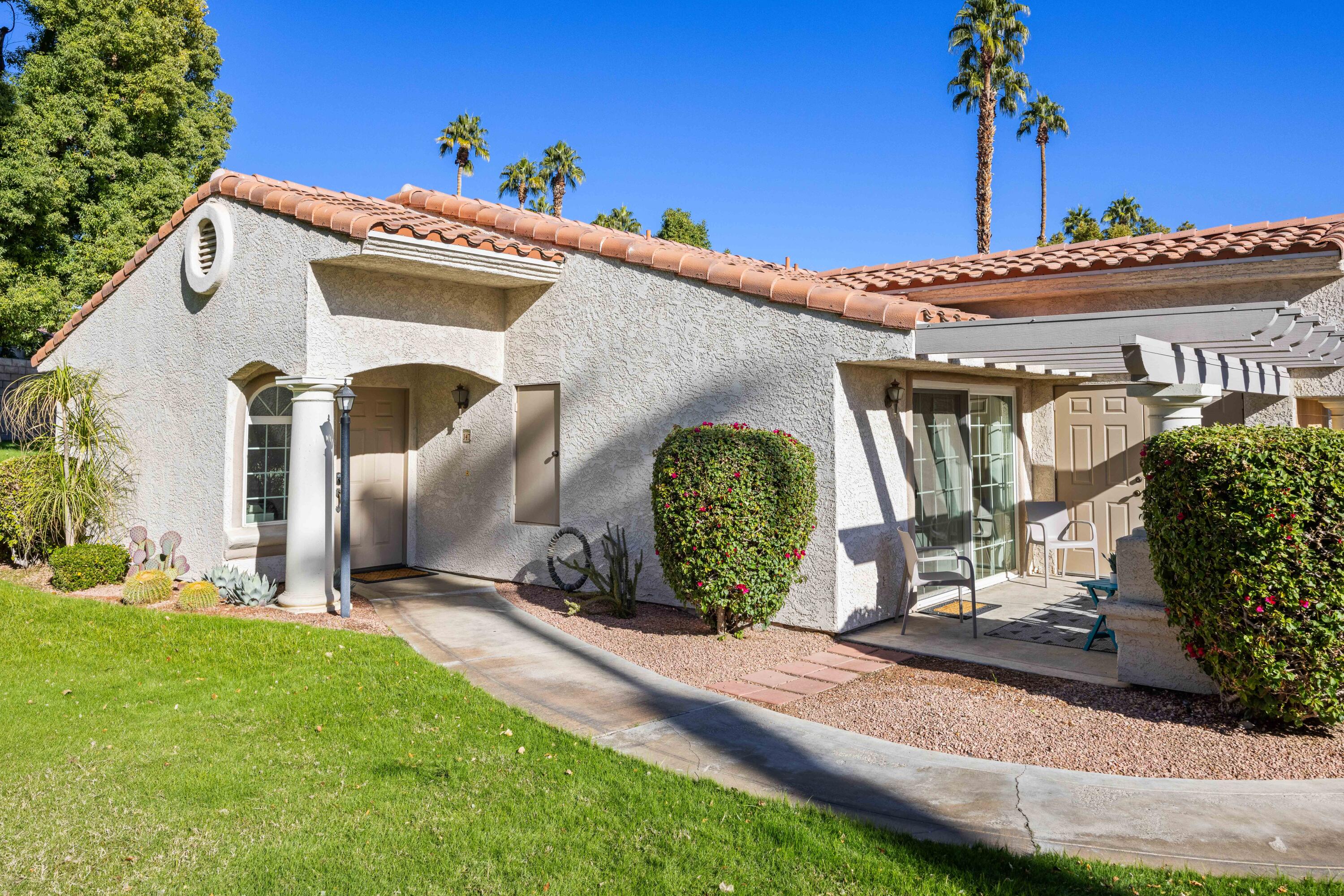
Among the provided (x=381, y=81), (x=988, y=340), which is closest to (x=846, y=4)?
(x=381, y=81)

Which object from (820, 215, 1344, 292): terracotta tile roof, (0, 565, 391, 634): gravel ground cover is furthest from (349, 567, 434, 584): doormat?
(820, 215, 1344, 292): terracotta tile roof

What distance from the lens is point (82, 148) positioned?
21.7 m

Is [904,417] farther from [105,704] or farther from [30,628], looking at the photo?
[30,628]

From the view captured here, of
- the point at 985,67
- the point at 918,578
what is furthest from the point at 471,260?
the point at 985,67

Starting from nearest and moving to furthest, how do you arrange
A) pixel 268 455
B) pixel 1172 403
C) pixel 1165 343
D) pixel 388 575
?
1. pixel 1165 343
2. pixel 1172 403
3. pixel 268 455
4. pixel 388 575

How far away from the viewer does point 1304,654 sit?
484cm

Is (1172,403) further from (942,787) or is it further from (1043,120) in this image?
(1043,120)

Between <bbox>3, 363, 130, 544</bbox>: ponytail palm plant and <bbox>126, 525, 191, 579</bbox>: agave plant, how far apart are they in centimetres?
95

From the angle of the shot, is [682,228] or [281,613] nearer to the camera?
[281,613]

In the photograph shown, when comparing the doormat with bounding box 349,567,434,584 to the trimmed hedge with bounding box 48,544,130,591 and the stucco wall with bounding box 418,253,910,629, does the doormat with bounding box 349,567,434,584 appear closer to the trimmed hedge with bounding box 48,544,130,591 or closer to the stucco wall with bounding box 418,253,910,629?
the stucco wall with bounding box 418,253,910,629

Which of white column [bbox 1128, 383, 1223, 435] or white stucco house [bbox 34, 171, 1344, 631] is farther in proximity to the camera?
white stucco house [bbox 34, 171, 1344, 631]

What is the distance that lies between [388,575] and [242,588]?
2166 mm

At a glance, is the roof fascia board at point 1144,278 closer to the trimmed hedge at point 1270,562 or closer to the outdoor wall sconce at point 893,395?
the outdoor wall sconce at point 893,395

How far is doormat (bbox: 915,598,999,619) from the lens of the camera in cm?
877
